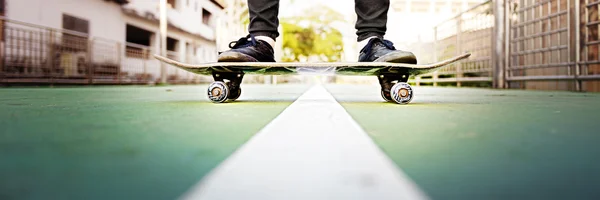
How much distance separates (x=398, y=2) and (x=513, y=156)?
143 feet

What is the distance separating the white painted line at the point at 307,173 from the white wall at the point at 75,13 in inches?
403

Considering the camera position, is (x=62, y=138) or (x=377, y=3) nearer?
(x=62, y=138)

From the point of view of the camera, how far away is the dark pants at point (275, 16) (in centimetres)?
211

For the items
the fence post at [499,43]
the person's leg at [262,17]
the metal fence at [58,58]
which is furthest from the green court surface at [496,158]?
the metal fence at [58,58]

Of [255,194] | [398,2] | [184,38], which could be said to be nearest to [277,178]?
[255,194]

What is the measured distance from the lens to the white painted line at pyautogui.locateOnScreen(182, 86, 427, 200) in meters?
0.43

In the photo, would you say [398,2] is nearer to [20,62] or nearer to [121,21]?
[121,21]

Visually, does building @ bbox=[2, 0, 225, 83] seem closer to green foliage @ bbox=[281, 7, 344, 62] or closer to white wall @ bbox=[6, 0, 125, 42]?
white wall @ bbox=[6, 0, 125, 42]

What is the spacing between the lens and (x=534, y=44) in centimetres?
620

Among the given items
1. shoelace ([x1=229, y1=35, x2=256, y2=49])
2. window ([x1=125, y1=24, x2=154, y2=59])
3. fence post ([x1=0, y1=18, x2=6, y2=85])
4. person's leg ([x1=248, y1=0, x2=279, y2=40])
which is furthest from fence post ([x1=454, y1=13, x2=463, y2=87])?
fence post ([x1=0, y1=18, x2=6, y2=85])

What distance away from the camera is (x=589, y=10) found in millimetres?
4941

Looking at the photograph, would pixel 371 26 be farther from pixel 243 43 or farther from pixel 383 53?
pixel 243 43

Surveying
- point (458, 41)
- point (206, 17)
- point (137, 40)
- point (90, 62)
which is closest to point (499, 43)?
point (458, 41)

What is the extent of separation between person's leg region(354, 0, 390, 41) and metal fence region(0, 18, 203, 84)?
6.40 meters
